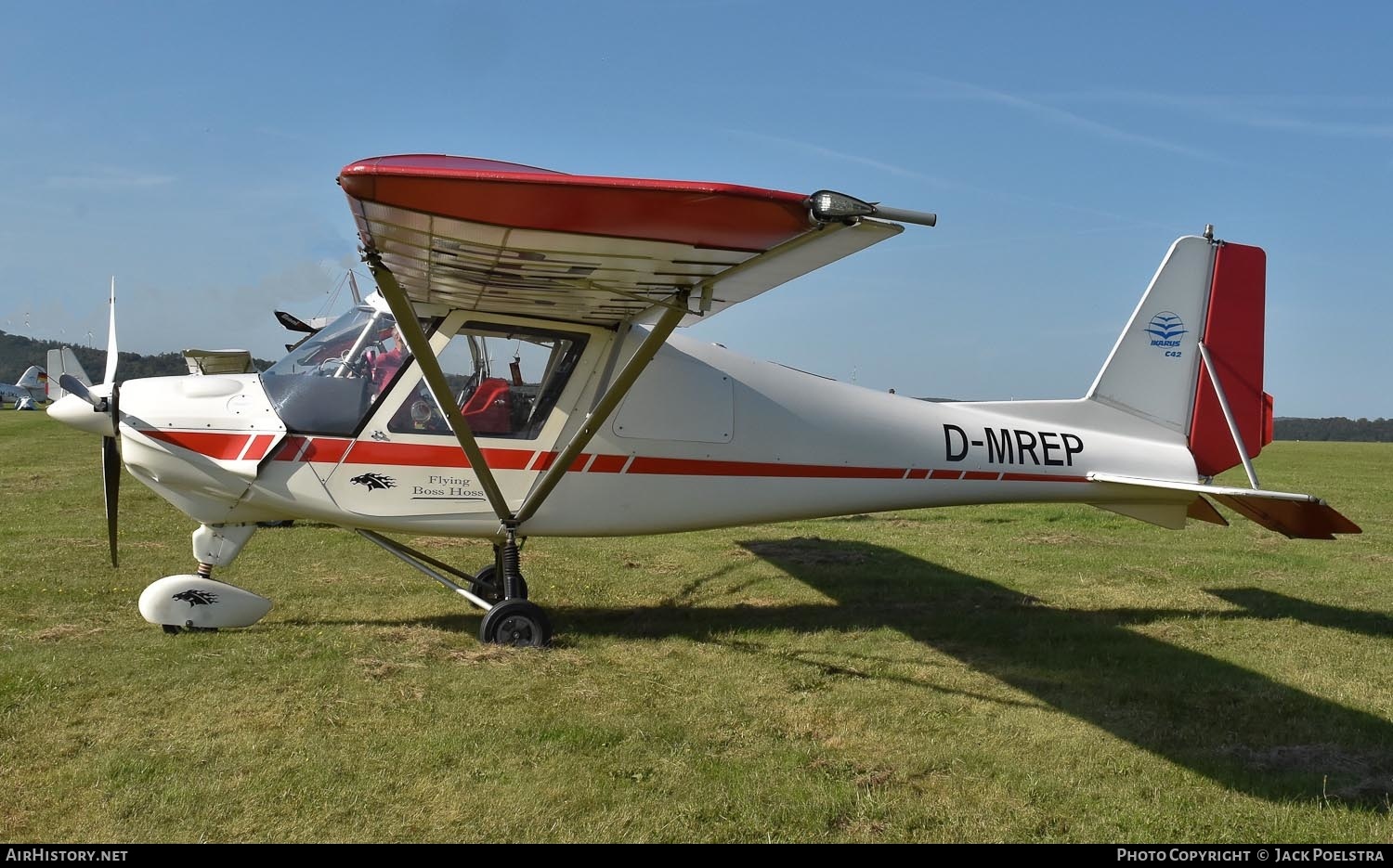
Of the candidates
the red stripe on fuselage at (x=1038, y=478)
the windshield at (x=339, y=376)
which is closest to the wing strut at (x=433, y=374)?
the windshield at (x=339, y=376)

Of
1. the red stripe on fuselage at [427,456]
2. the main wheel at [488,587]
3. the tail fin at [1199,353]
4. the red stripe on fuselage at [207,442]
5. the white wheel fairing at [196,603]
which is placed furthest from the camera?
the tail fin at [1199,353]

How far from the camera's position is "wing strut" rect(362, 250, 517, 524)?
486cm

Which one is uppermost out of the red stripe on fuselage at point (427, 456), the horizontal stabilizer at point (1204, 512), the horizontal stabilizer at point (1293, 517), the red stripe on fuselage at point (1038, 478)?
the red stripe on fuselage at point (427, 456)

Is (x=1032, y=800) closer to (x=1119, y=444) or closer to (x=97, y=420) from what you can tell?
(x=1119, y=444)

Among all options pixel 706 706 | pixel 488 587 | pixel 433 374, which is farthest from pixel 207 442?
pixel 706 706

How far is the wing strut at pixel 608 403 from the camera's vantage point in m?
5.30

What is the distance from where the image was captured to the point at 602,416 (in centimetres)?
595

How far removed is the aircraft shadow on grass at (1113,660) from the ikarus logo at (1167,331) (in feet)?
7.31

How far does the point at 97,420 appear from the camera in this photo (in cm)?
606

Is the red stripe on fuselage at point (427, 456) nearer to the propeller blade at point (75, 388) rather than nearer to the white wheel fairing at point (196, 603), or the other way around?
the white wheel fairing at point (196, 603)

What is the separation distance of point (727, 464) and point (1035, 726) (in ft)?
9.40

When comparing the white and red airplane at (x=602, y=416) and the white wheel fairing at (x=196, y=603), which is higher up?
the white and red airplane at (x=602, y=416)

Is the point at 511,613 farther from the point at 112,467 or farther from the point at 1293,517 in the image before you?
the point at 1293,517

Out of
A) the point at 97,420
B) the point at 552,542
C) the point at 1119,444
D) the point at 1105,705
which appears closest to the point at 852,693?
the point at 1105,705
